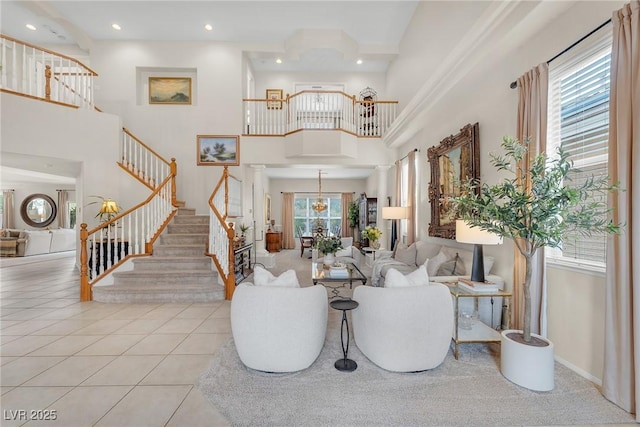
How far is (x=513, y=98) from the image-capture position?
10.2 ft

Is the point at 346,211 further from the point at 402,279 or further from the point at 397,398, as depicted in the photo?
the point at 397,398

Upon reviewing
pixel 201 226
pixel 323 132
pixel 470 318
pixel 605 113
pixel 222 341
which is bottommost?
pixel 222 341

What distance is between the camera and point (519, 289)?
109 inches

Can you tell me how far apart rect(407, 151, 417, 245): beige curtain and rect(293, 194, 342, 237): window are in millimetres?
5909

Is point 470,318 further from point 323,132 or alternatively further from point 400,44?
→ point 400,44

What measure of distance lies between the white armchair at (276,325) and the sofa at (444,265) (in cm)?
97

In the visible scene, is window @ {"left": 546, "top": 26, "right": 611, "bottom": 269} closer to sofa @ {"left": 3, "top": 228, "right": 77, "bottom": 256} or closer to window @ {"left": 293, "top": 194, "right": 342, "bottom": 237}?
window @ {"left": 293, "top": 194, "right": 342, "bottom": 237}

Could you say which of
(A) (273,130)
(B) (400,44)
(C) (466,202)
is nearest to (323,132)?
(A) (273,130)

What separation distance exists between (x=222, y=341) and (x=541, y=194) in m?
3.15

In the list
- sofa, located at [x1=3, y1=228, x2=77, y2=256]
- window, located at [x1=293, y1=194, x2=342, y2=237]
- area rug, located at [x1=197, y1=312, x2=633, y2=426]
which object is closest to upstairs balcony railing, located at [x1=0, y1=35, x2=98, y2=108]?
sofa, located at [x1=3, y1=228, x2=77, y2=256]

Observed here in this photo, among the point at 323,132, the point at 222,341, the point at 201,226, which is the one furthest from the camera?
the point at 323,132

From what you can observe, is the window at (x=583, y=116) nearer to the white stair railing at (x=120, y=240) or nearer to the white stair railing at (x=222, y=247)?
the white stair railing at (x=222, y=247)

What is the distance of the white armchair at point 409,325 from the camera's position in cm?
220

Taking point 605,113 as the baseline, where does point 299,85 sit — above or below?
above
